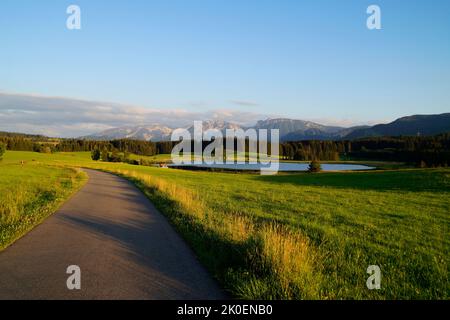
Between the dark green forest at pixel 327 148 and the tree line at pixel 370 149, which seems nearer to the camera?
the tree line at pixel 370 149

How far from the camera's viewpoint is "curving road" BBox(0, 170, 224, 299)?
5.84 m

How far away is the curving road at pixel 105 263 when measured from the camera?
584 cm

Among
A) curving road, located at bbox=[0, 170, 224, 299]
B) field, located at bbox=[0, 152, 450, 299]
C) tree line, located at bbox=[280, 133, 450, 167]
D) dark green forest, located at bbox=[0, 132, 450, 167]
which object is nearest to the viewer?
curving road, located at bbox=[0, 170, 224, 299]

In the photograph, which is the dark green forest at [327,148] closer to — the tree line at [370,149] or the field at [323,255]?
the tree line at [370,149]

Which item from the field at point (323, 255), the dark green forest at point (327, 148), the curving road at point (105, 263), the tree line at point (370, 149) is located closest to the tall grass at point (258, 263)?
the field at point (323, 255)

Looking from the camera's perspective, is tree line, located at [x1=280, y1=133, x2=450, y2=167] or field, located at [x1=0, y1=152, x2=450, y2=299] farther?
tree line, located at [x1=280, y1=133, x2=450, y2=167]

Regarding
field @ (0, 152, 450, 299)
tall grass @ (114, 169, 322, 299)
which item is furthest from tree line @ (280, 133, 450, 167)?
tall grass @ (114, 169, 322, 299)

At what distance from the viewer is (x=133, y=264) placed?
290 inches

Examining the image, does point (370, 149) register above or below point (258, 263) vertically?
above

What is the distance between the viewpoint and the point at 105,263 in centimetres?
736

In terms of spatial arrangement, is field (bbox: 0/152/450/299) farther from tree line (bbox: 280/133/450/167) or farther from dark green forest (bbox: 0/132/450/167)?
dark green forest (bbox: 0/132/450/167)

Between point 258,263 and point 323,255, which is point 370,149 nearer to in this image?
point 323,255

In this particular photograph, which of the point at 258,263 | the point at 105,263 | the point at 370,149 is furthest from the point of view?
the point at 370,149

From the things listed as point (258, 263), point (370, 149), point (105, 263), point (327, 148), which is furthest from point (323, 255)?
point (327, 148)
